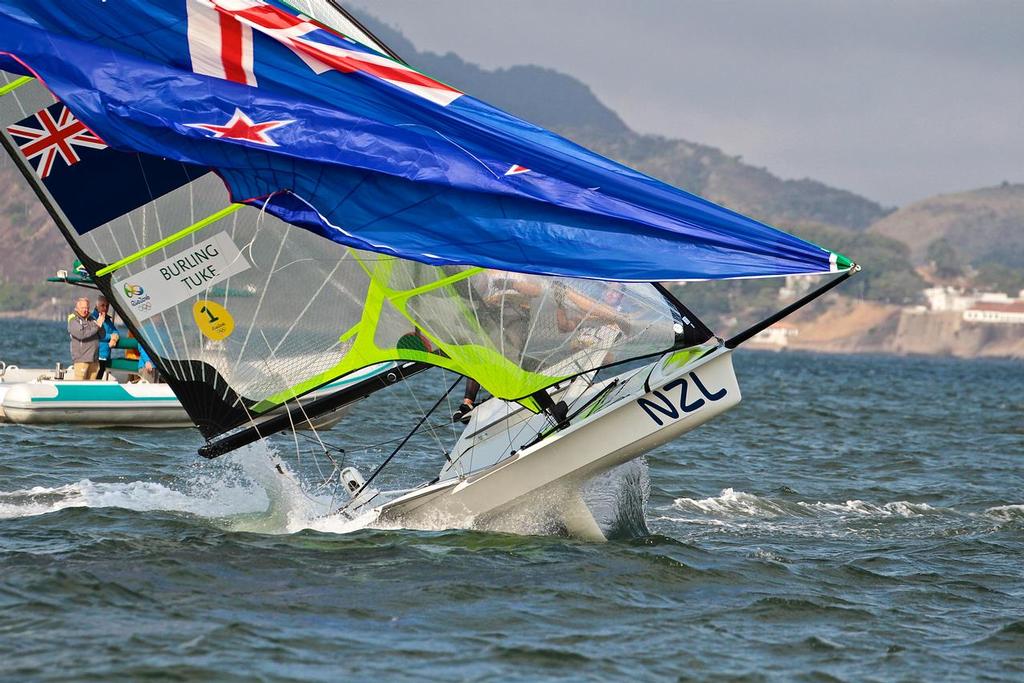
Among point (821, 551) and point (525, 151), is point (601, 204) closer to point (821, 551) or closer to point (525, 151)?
point (525, 151)

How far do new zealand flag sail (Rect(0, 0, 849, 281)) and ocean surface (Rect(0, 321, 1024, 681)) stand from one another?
1.99 meters

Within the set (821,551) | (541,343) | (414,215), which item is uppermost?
(414,215)

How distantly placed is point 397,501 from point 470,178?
2.31m

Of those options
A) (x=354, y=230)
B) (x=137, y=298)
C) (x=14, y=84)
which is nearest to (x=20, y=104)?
(x=14, y=84)

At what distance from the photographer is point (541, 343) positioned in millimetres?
9414

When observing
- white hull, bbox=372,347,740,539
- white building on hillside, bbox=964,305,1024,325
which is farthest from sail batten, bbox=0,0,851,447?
white building on hillside, bbox=964,305,1024,325

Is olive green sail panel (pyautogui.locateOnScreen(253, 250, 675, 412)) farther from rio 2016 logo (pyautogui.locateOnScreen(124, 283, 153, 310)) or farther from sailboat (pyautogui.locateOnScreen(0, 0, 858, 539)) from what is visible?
rio 2016 logo (pyautogui.locateOnScreen(124, 283, 153, 310))

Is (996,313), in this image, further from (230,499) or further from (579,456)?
(579,456)

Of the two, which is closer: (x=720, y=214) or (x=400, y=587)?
(x=400, y=587)

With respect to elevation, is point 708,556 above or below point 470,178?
below

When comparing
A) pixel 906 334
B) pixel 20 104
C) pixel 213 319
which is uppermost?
pixel 20 104

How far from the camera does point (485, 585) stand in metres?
8.23

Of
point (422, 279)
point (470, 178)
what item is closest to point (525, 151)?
point (470, 178)

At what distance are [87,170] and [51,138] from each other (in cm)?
31
